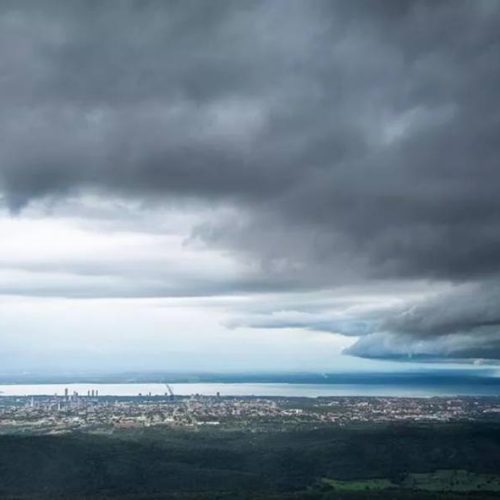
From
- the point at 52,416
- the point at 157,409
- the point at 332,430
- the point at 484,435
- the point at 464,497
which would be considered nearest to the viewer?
the point at 464,497

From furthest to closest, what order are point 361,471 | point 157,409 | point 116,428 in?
point 157,409 → point 116,428 → point 361,471

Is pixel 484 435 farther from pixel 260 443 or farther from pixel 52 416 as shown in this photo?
pixel 52 416

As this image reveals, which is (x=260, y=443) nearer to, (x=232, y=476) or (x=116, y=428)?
(x=232, y=476)

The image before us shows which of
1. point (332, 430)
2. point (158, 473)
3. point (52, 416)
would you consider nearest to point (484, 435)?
point (332, 430)

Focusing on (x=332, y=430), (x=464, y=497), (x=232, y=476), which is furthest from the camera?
(x=332, y=430)

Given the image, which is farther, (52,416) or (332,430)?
(52,416)

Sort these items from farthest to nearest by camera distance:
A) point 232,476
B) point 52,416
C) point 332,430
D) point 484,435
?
point 52,416 → point 332,430 → point 484,435 → point 232,476

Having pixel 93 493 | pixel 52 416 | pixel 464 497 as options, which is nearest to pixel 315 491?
pixel 464 497

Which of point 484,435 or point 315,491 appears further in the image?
point 484,435
